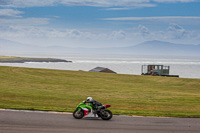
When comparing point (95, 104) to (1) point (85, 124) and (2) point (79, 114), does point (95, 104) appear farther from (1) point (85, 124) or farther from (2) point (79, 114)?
(1) point (85, 124)

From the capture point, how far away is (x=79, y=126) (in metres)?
12.6

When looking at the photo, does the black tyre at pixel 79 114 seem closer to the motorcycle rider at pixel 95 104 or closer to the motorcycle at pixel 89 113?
the motorcycle at pixel 89 113

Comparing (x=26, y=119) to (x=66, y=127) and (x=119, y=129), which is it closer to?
(x=66, y=127)

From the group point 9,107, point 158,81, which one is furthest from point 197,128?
point 158,81

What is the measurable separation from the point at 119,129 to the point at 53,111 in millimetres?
5067

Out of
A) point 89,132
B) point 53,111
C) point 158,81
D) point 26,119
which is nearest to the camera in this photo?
point 89,132

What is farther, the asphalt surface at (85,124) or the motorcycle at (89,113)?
the motorcycle at (89,113)

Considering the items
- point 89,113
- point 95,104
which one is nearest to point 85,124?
point 89,113

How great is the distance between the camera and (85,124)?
1302 cm

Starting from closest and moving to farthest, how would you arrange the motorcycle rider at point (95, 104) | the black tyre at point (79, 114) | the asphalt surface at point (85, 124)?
1. the asphalt surface at point (85, 124)
2. the motorcycle rider at point (95, 104)
3. the black tyre at point (79, 114)

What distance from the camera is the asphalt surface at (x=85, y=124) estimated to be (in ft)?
39.0

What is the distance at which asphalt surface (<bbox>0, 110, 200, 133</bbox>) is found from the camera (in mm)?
11883

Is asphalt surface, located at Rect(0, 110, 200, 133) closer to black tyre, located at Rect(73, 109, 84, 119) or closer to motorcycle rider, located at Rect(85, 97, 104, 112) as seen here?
black tyre, located at Rect(73, 109, 84, 119)

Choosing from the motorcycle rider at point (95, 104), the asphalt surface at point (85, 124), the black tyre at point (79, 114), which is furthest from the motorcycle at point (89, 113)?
the asphalt surface at point (85, 124)
